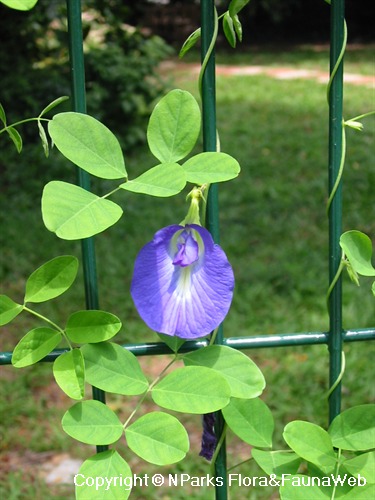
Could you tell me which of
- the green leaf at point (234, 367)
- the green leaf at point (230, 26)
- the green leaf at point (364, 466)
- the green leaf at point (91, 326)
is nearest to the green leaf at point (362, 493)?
the green leaf at point (364, 466)

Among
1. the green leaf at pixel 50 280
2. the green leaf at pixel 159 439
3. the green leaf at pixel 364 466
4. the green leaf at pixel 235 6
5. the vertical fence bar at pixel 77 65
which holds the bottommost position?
the green leaf at pixel 364 466

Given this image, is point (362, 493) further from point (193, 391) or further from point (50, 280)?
point (50, 280)

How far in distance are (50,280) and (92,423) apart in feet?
0.42

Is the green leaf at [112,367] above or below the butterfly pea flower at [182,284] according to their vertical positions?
below

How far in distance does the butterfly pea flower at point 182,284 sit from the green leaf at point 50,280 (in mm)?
59

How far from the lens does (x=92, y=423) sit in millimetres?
637

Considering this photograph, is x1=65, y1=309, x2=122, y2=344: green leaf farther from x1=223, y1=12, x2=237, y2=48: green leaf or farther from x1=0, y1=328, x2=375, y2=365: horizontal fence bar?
A: x1=223, y1=12, x2=237, y2=48: green leaf

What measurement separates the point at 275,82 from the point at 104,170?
233 inches

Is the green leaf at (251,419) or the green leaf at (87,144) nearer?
the green leaf at (87,144)

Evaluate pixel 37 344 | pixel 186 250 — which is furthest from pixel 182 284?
pixel 37 344

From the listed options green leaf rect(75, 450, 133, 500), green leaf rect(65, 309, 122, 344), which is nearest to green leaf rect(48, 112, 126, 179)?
green leaf rect(65, 309, 122, 344)

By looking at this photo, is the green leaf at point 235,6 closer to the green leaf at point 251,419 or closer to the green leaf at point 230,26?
the green leaf at point 230,26

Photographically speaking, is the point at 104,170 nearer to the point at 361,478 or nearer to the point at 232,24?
the point at 232,24

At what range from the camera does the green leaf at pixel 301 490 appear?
66 cm
